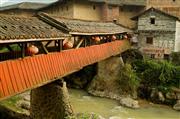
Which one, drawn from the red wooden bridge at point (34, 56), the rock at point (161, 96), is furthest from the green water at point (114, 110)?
the red wooden bridge at point (34, 56)

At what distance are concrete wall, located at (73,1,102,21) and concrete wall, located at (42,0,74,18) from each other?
445 millimetres

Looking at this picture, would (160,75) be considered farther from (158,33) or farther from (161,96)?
(158,33)

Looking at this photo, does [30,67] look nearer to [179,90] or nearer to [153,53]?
[179,90]

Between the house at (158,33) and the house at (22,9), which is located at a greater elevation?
the house at (22,9)

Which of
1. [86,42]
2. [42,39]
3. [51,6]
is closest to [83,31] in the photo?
[86,42]

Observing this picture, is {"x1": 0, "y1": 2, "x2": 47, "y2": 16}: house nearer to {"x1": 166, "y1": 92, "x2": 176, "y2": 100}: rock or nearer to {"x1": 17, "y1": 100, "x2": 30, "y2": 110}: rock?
{"x1": 17, "y1": 100, "x2": 30, "y2": 110}: rock

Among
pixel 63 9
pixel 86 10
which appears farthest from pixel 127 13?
pixel 63 9

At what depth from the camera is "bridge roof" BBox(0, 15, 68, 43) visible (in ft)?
32.3

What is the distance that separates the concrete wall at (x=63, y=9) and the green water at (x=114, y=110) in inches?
419

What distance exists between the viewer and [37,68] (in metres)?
11.8

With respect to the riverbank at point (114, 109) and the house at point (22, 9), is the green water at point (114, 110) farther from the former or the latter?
the house at point (22, 9)

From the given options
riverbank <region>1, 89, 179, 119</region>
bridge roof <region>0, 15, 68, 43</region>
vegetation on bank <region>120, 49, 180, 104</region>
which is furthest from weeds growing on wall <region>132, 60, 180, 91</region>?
bridge roof <region>0, 15, 68, 43</region>

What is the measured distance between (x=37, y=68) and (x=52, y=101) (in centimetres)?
300

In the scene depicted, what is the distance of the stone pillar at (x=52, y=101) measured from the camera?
1421 centimetres
